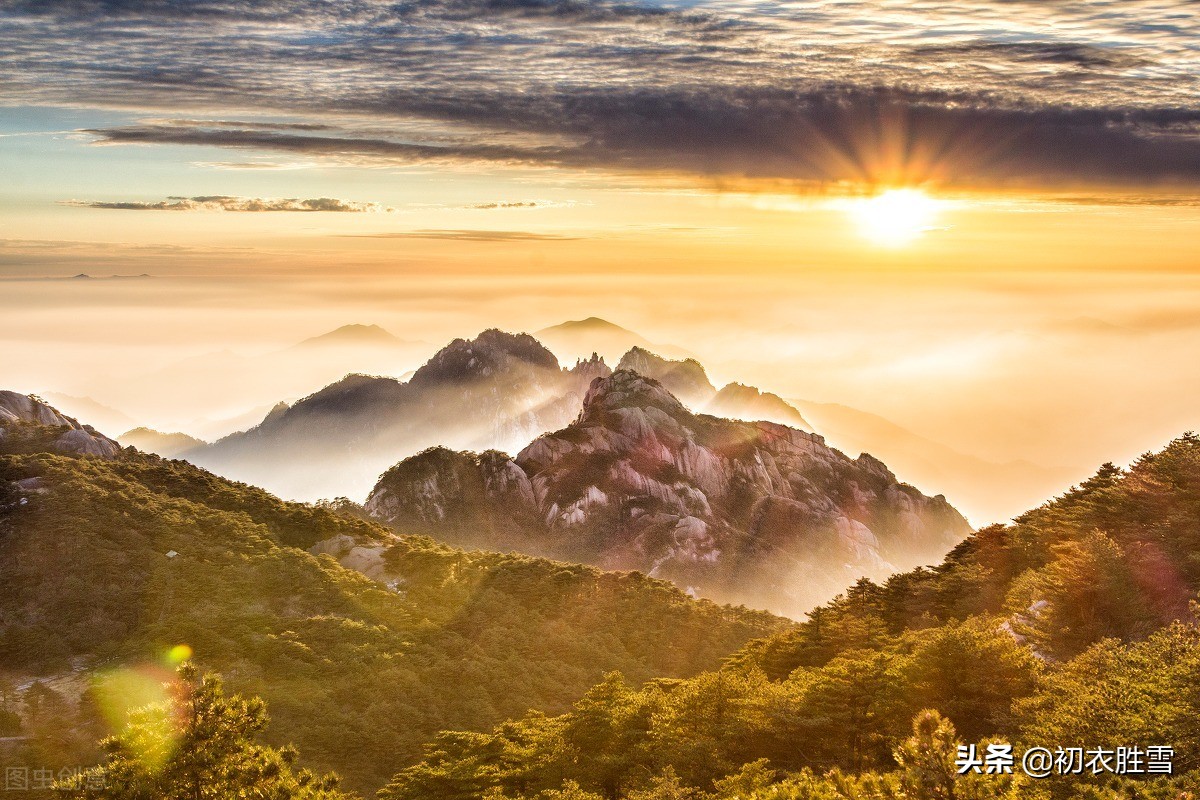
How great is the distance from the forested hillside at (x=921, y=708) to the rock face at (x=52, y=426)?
75176mm

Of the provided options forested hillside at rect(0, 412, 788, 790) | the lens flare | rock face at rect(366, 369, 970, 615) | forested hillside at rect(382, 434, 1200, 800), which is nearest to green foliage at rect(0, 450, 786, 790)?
forested hillside at rect(0, 412, 788, 790)

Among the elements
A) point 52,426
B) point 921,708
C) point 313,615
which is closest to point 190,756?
point 921,708

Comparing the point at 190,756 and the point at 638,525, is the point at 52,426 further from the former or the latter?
the point at 638,525

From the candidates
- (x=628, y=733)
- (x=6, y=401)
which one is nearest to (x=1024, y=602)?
(x=628, y=733)

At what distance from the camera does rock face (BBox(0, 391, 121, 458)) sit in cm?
10650

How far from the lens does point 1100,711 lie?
3747 cm

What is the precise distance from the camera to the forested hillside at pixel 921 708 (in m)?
35.2

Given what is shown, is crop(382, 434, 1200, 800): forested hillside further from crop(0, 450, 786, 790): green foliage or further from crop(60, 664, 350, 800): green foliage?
crop(60, 664, 350, 800): green foliage

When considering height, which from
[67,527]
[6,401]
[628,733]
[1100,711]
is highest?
[6,401]

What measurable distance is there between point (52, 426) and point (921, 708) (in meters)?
107

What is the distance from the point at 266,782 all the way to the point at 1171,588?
57.0 metres

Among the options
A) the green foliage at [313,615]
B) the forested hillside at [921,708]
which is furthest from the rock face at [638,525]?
the forested hillside at [921,708]

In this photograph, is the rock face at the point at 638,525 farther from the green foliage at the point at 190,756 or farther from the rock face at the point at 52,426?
the green foliage at the point at 190,756

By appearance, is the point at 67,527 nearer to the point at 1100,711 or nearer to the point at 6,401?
the point at 6,401
